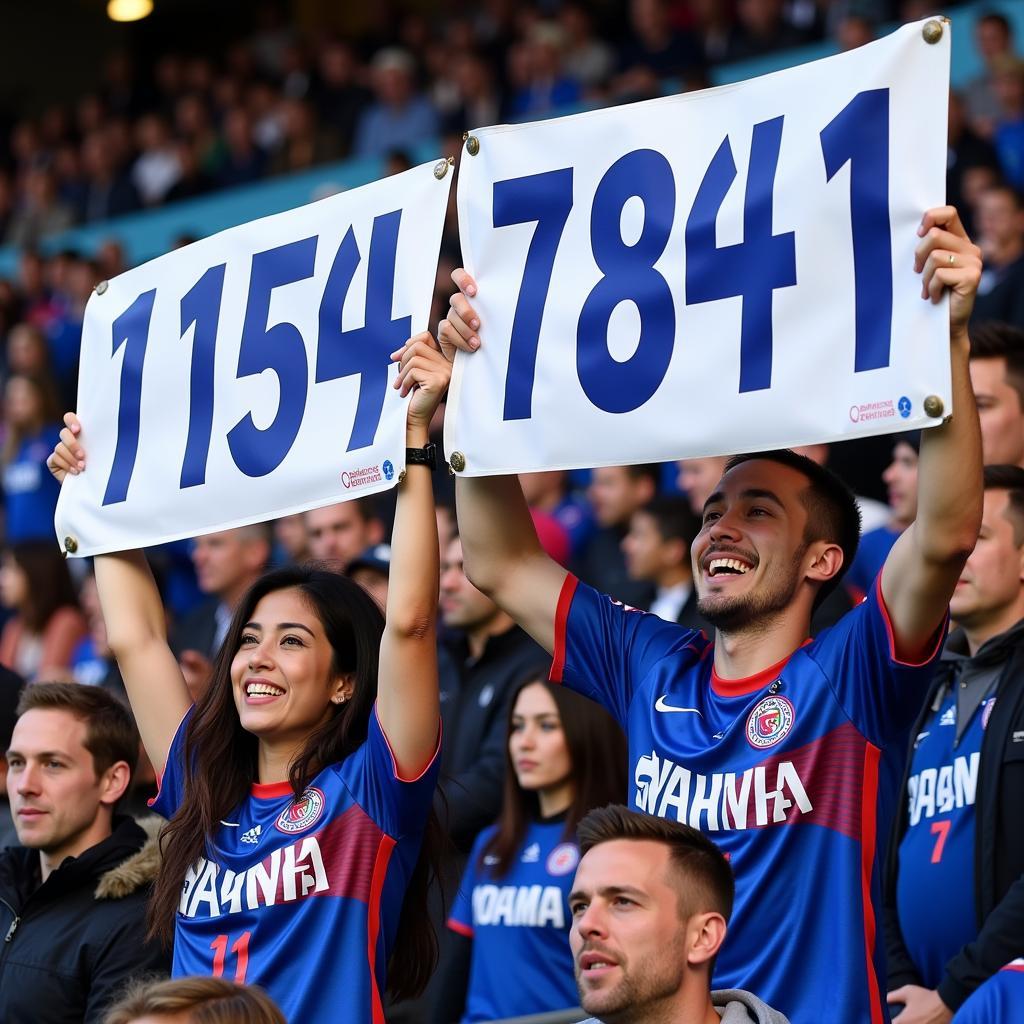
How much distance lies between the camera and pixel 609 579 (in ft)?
22.2

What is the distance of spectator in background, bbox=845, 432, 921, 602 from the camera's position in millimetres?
5035

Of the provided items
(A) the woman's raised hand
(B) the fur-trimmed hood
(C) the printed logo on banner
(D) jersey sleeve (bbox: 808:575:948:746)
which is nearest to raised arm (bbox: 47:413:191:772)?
(A) the woman's raised hand

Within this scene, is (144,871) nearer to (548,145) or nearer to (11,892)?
(11,892)

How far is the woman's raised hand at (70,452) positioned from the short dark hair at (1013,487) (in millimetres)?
2113

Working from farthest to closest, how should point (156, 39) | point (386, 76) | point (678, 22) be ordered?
1. point (156, 39)
2. point (386, 76)
3. point (678, 22)

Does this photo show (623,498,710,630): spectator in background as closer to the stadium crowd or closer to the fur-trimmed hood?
the stadium crowd

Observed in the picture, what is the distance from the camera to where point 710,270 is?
3299 mm

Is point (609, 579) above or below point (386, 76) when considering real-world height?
below

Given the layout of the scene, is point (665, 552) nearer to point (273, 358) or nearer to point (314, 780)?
point (273, 358)

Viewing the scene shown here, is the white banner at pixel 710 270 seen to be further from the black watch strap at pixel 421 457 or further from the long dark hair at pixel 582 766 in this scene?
the long dark hair at pixel 582 766

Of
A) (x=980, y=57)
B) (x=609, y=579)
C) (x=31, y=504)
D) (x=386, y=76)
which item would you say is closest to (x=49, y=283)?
(x=386, y=76)

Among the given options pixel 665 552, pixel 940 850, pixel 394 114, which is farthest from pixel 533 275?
pixel 394 114

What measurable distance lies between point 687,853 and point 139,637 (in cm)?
155

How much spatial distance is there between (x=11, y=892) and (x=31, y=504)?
→ 5.69m
